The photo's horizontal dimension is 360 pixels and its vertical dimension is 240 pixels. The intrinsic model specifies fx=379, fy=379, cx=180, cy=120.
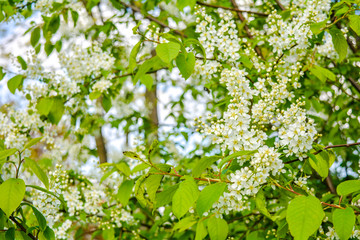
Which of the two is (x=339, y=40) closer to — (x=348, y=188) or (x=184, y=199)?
(x=348, y=188)

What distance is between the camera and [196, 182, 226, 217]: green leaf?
144cm

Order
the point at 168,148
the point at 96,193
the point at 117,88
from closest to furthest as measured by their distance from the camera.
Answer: the point at 96,193
the point at 117,88
the point at 168,148

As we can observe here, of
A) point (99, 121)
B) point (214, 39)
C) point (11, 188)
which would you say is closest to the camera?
point (11, 188)

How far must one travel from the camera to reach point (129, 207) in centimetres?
333

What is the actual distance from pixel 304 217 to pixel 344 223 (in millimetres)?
229

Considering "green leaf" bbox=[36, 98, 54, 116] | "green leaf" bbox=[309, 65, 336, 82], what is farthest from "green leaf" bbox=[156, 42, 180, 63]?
"green leaf" bbox=[36, 98, 54, 116]

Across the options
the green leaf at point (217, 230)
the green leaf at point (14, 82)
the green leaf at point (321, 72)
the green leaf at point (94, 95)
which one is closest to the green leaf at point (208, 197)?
the green leaf at point (217, 230)

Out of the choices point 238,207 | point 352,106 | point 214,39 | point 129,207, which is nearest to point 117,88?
point 129,207

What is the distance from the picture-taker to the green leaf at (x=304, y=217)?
4.36 ft

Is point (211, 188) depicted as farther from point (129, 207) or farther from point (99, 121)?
point (99, 121)

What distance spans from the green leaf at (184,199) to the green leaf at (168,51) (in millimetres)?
534

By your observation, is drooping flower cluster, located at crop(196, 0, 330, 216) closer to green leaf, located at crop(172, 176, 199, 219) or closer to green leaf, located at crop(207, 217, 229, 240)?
green leaf, located at crop(207, 217, 229, 240)

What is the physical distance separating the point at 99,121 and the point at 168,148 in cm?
98

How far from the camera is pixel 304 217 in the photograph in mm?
1360
